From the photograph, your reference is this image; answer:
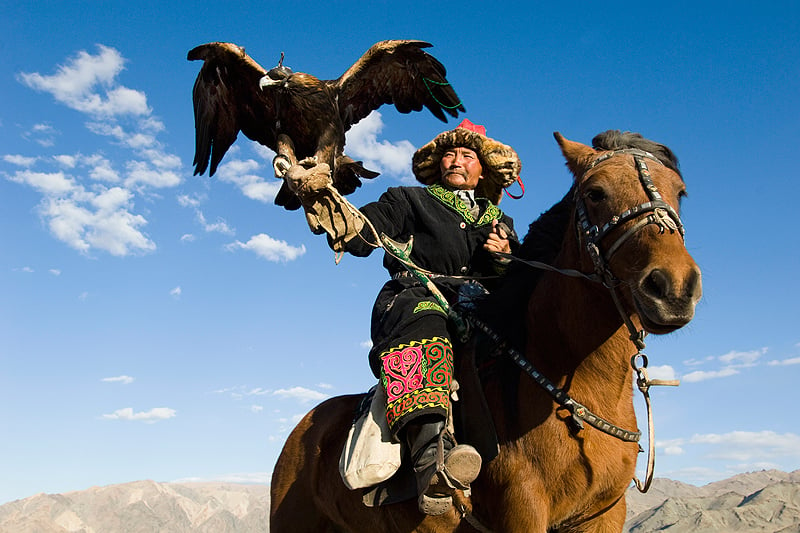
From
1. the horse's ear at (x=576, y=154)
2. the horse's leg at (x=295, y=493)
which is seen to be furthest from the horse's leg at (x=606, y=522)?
A: the horse's leg at (x=295, y=493)

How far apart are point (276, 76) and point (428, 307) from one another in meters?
3.10

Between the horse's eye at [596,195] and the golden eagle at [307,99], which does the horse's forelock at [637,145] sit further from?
the golden eagle at [307,99]

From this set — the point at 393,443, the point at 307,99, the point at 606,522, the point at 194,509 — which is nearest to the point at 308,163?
the point at 307,99

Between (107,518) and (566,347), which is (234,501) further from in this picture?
(566,347)

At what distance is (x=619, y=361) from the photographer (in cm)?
396

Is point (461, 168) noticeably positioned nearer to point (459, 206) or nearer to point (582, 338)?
point (459, 206)

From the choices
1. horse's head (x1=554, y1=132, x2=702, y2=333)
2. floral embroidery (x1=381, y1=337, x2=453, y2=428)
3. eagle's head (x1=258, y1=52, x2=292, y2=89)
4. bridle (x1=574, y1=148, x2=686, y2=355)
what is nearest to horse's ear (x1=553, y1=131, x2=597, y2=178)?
horse's head (x1=554, y1=132, x2=702, y2=333)

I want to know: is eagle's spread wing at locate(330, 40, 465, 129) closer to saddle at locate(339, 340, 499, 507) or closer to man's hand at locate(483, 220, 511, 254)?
man's hand at locate(483, 220, 511, 254)

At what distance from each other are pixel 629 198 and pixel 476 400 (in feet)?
5.26

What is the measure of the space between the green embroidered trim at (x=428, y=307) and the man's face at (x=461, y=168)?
1.35m

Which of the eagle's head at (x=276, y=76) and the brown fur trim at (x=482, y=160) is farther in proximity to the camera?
the eagle's head at (x=276, y=76)

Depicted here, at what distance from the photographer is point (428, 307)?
4652 mm

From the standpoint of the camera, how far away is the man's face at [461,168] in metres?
5.66

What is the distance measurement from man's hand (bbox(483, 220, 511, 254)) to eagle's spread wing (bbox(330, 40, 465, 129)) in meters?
1.76
